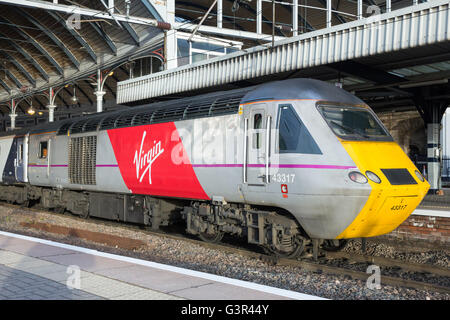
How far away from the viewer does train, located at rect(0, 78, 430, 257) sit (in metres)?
8.12

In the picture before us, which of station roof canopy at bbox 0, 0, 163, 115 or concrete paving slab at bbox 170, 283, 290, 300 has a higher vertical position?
station roof canopy at bbox 0, 0, 163, 115

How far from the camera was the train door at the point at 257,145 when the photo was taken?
8.92 m

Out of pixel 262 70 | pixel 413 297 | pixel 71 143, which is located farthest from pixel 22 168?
pixel 413 297

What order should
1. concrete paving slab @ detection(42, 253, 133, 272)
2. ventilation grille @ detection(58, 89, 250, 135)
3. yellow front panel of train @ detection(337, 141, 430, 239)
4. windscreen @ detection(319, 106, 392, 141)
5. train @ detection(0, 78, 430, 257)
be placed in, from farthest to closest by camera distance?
ventilation grille @ detection(58, 89, 250, 135) < windscreen @ detection(319, 106, 392, 141) < train @ detection(0, 78, 430, 257) < yellow front panel of train @ detection(337, 141, 430, 239) < concrete paving slab @ detection(42, 253, 133, 272)

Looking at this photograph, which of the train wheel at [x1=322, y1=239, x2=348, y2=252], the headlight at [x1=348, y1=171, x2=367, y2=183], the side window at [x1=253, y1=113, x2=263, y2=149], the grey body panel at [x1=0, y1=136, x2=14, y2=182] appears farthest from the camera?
the grey body panel at [x1=0, y1=136, x2=14, y2=182]

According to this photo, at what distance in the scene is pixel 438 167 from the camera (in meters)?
19.6

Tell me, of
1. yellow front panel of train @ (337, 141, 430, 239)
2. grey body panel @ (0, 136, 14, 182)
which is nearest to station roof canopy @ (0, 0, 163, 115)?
grey body panel @ (0, 136, 14, 182)

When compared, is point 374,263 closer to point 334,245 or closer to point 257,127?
point 334,245

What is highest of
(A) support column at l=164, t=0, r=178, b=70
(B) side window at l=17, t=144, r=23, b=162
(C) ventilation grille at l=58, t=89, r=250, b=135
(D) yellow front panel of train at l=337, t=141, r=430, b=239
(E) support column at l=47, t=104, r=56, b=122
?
(A) support column at l=164, t=0, r=178, b=70

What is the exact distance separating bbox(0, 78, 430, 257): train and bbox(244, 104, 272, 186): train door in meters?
0.02

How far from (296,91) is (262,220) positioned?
2555 millimetres

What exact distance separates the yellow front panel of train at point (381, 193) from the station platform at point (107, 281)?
2718 millimetres

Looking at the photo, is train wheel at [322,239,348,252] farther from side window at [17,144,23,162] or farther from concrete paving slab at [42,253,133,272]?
side window at [17,144,23,162]

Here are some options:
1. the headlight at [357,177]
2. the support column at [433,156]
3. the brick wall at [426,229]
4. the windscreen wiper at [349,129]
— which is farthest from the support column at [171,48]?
the headlight at [357,177]
